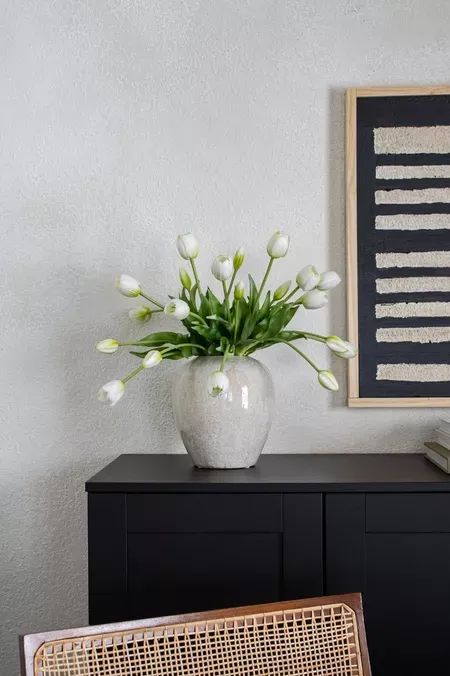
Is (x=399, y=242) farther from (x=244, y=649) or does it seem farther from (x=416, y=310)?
(x=244, y=649)

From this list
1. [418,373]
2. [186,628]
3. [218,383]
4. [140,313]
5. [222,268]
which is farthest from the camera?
[418,373]

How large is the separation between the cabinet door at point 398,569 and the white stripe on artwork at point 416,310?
0.54 meters

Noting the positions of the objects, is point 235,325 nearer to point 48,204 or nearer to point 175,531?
point 175,531

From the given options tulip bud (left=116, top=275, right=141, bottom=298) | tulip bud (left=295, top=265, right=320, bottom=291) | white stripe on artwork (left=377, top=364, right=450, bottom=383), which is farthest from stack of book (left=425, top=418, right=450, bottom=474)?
tulip bud (left=116, top=275, right=141, bottom=298)

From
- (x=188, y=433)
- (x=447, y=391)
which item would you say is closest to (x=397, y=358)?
(x=447, y=391)

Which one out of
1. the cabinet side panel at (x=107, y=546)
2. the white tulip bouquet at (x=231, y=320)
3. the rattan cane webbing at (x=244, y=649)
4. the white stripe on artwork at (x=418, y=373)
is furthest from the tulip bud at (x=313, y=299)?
the rattan cane webbing at (x=244, y=649)

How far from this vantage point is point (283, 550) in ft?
4.90

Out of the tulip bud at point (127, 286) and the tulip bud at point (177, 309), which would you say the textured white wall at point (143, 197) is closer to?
the tulip bud at point (127, 286)

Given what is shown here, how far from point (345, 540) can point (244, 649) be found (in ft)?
1.35

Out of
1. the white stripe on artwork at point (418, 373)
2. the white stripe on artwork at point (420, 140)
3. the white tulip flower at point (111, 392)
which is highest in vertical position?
the white stripe on artwork at point (420, 140)

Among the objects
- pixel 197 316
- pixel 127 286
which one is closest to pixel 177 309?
pixel 197 316

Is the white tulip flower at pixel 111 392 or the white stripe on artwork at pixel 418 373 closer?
the white tulip flower at pixel 111 392

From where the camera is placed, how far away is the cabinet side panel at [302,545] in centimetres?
149

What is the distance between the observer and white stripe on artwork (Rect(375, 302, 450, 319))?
186cm
